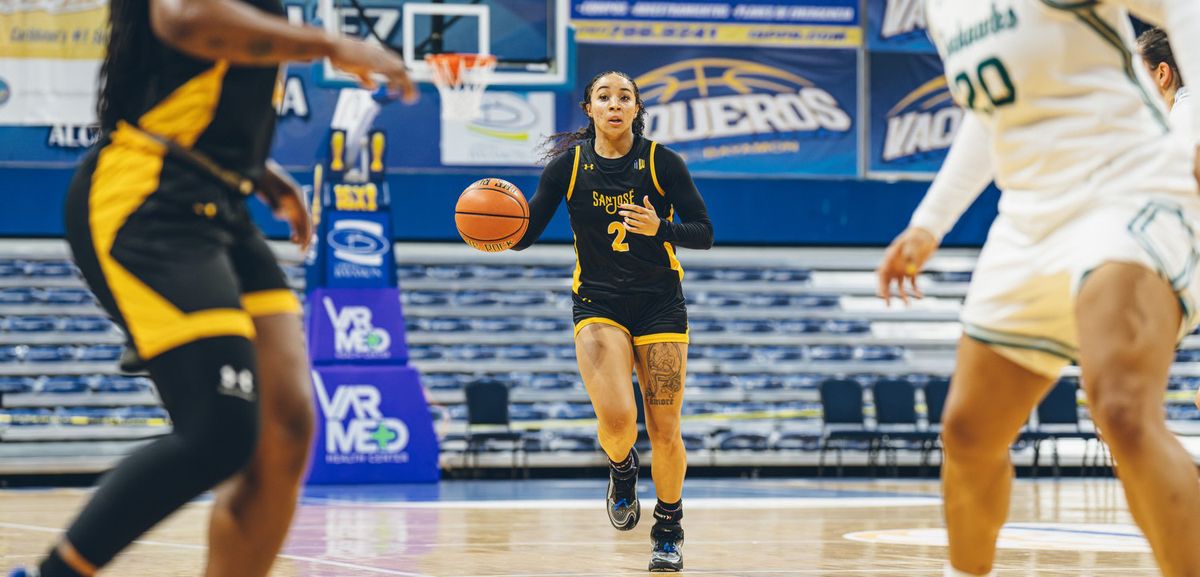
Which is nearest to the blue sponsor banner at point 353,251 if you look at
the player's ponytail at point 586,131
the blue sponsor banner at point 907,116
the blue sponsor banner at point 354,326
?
the blue sponsor banner at point 354,326

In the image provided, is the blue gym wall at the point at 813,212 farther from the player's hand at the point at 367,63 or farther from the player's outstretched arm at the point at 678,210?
the player's hand at the point at 367,63

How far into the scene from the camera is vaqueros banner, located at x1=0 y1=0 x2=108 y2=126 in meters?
15.9

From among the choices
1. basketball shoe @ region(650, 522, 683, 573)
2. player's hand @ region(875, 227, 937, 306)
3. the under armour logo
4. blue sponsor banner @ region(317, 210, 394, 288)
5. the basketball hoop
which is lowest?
basketball shoe @ region(650, 522, 683, 573)

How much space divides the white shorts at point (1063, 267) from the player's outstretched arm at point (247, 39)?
4.48ft

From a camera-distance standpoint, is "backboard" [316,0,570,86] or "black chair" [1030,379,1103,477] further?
"black chair" [1030,379,1103,477]

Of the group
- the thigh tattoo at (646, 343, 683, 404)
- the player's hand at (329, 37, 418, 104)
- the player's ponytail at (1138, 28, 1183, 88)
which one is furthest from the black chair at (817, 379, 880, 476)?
the player's hand at (329, 37, 418, 104)

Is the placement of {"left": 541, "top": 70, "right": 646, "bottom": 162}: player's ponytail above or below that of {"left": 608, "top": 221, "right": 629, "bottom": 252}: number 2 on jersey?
above

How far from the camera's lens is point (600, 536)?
7.11 meters

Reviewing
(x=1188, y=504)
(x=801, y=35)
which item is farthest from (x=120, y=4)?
(x=801, y=35)

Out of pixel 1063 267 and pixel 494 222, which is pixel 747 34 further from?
pixel 1063 267

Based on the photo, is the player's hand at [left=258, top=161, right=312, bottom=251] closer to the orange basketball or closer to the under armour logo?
Result: the under armour logo

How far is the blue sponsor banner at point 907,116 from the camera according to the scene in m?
17.8

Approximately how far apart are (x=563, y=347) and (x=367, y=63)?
14517 millimetres

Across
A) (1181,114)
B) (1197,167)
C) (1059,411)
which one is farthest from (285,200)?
(1059,411)
